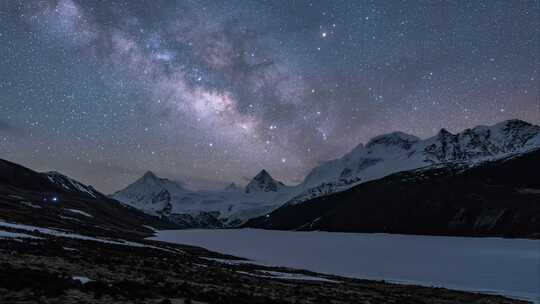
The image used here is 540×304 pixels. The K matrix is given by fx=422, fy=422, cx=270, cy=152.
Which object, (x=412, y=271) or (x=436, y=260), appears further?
(x=436, y=260)

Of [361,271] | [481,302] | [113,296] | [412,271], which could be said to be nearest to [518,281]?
[412,271]

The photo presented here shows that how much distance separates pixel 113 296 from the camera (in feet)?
62.0

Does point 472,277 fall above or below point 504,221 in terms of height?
below

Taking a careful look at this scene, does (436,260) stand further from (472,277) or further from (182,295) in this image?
(182,295)

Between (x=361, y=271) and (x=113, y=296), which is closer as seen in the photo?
(x=113, y=296)

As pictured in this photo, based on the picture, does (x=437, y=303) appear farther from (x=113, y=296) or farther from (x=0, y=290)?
(x=0, y=290)

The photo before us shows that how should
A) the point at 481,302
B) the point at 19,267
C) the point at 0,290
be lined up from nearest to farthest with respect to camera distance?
the point at 0,290 < the point at 19,267 < the point at 481,302

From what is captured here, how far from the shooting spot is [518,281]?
2430 inches

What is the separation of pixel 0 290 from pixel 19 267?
21.2ft

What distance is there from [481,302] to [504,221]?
601 feet

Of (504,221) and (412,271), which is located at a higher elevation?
(504,221)

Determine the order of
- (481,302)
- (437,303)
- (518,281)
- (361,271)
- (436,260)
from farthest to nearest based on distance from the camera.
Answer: (436,260), (361,271), (518,281), (481,302), (437,303)

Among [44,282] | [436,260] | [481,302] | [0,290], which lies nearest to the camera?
[0,290]

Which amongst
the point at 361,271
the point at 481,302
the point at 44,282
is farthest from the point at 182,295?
the point at 361,271
